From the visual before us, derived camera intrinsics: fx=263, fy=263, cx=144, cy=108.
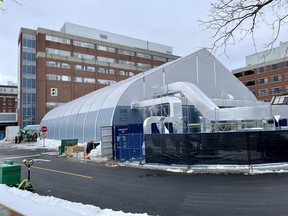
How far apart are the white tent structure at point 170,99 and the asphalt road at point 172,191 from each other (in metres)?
7.75

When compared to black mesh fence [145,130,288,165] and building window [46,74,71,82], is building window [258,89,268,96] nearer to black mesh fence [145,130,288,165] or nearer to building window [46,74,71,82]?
building window [46,74,71,82]

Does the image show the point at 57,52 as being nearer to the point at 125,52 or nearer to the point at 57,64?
the point at 57,64

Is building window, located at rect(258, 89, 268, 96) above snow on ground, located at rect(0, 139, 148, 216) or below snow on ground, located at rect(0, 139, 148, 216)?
above

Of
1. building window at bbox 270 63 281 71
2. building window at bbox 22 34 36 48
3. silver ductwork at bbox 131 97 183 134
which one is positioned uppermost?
building window at bbox 22 34 36 48

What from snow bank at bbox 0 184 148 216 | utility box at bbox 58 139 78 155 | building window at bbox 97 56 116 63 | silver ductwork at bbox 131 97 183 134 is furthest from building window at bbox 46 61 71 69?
snow bank at bbox 0 184 148 216

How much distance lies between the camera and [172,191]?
8867mm

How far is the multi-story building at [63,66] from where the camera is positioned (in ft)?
197

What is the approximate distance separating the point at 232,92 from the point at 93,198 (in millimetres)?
27770

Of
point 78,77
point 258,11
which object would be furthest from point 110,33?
point 258,11

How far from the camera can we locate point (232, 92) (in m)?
32.5

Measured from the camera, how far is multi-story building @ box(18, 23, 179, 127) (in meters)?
60.2

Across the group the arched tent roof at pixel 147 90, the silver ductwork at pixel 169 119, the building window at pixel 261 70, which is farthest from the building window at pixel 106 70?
the silver ductwork at pixel 169 119

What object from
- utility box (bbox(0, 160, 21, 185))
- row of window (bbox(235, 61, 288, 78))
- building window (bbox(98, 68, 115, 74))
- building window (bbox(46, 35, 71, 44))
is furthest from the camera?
row of window (bbox(235, 61, 288, 78))

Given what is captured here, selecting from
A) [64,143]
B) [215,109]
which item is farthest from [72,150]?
[215,109]
